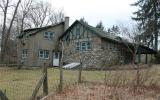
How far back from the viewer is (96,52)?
3497 centimetres

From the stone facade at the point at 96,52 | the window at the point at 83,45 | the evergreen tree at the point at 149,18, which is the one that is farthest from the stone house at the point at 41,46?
the evergreen tree at the point at 149,18

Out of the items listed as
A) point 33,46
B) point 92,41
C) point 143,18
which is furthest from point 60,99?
point 143,18

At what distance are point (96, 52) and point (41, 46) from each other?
26.4 feet

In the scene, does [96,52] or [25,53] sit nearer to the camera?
[96,52]

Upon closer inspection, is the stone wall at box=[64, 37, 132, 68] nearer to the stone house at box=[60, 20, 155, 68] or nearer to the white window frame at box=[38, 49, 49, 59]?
the stone house at box=[60, 20, 155, 68]

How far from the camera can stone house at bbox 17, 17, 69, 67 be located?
38.7 m

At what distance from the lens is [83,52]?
119ft

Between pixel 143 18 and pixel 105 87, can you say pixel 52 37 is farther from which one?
pixel 105 87

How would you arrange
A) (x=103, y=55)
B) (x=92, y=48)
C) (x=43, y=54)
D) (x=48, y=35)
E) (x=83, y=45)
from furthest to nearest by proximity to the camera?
(x=48, y=35) → (x=43, y=54) → (x=83, y=45) → (x=92, y=48) → (x=103, y=55)

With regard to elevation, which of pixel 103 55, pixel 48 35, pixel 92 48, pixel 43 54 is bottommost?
pixel 103 55

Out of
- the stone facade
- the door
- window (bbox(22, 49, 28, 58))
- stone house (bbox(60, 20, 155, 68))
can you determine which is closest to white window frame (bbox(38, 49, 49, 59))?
the door

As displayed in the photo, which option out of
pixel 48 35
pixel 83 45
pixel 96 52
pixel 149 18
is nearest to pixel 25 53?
pixel 48 35

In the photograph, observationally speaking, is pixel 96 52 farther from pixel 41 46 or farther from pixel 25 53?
pixel 25 53

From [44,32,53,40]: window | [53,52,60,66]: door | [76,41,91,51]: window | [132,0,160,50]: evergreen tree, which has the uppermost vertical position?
[132,0,160,50]: evergreen tree
